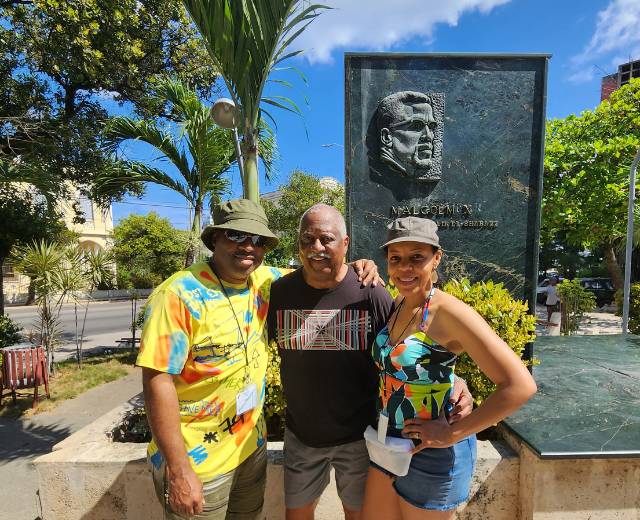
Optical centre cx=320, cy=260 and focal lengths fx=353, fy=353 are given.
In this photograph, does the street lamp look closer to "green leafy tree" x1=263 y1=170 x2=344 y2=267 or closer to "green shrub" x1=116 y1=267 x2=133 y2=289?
"green leafy tree" x1=263 y1=170 x2=344 y2=267

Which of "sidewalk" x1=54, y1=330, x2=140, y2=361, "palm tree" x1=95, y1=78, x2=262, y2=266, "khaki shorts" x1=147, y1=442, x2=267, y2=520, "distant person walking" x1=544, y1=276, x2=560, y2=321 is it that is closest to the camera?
"khaki shorts" x1=147, y1=442, x2=267, y2=520

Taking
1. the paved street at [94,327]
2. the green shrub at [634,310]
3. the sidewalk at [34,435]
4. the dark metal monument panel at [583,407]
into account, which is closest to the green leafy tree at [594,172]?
the green shrub at [634,310]

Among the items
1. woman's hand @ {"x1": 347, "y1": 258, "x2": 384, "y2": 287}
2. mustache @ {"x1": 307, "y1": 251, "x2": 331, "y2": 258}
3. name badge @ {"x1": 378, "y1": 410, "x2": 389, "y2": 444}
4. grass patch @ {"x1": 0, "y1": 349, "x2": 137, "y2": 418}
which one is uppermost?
mustache @ {"x1": 307, "y1": 251, "x2": 331, "y2": 258}

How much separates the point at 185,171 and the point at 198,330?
16.9 ft

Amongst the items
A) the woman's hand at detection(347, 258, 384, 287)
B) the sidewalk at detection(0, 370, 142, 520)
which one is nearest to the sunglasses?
the woman's hand at detection(347, 258, 384, 287)

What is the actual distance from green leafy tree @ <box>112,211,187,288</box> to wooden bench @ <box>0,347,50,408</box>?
14074 mm

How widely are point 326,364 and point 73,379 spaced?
7.23 metres

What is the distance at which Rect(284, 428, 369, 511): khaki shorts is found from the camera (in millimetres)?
1936

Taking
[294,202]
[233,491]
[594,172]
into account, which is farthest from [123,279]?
[233,491]

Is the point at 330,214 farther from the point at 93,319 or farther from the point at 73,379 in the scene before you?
the point at 93,319

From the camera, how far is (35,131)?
22.0 feet

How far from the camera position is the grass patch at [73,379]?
18.5 ft

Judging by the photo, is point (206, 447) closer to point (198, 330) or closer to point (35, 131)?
point (198, 330)

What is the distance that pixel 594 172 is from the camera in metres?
8.69
